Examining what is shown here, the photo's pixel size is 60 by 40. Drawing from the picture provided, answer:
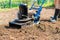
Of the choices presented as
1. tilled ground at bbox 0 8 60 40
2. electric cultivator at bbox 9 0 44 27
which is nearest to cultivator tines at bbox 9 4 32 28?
electric cultivator at bbox 9 0 44 27

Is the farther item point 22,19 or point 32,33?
point 22,19

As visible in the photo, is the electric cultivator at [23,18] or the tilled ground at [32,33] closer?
the tilled ground at [32,33]

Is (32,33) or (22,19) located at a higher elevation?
(22,19)

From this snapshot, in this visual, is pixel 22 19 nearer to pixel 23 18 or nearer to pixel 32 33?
pixel 23 18

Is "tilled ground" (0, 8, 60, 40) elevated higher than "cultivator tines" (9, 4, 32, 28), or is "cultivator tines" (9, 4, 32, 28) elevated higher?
"cultivator tines" (9, 4, 32, 28)

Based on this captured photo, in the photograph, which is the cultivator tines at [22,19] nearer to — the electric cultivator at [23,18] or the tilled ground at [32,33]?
the electric cultivator at [23,18]

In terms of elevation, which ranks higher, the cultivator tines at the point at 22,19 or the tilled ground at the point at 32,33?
the cultivator tines at the point at 22,19

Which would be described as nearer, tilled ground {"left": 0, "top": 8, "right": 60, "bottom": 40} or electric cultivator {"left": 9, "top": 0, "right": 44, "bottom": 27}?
tilled ground {"left": 0, "top": 8, "right": 60, "bottom": 40}

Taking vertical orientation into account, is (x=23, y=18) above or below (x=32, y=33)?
above

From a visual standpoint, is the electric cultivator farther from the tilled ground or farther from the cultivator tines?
the tilled ground

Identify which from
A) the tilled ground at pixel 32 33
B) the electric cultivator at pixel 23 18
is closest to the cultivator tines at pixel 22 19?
the electric cultivator at pixel 23 18

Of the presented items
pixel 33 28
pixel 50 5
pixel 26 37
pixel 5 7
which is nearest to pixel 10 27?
pixel 33 28

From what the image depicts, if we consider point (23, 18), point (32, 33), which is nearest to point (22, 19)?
point (23, 18)

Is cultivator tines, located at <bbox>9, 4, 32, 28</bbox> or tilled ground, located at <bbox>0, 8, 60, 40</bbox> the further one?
cultivator tines, located at <bbox>9, 4, 32, 28</bbox>
